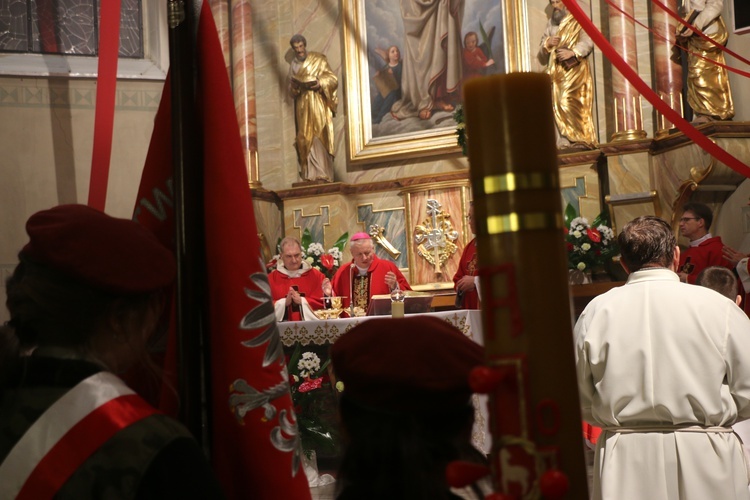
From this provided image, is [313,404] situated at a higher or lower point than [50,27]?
lower

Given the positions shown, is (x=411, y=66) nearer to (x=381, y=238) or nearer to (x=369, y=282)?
(x=381, y=238)

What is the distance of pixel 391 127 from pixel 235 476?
9.79 m

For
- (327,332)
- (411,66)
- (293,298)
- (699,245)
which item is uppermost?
(411,66)

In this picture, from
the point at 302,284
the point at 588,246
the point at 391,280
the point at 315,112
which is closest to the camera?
the point at 391,280

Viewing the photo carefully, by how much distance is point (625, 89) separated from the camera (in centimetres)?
945

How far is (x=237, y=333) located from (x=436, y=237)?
8.92 metres

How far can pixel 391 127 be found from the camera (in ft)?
36.5

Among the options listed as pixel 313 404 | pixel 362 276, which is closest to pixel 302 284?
pixel 362 276

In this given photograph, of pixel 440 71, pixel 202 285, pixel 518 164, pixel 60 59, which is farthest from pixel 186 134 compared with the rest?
pixel 440 71

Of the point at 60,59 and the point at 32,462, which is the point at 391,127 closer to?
the point at 60,59

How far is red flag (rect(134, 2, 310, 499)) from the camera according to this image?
1510 mm

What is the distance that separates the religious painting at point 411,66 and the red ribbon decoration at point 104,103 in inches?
343

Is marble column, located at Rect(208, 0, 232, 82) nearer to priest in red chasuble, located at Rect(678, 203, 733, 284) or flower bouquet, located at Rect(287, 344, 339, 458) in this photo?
flower bouquet, located at Rect(287, 344, 339, 458)

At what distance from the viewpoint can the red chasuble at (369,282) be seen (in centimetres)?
880
